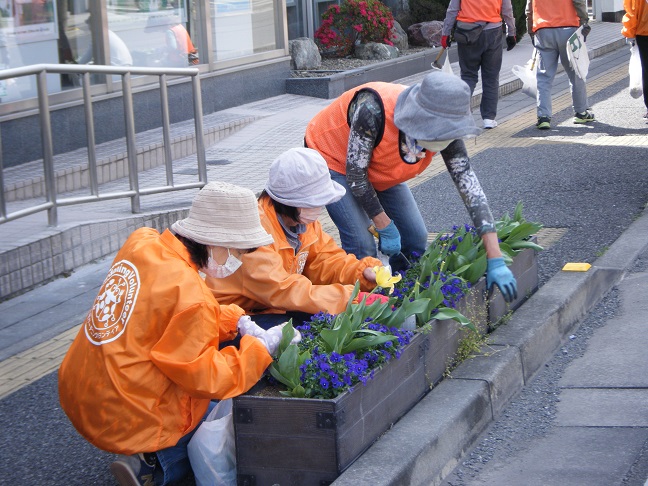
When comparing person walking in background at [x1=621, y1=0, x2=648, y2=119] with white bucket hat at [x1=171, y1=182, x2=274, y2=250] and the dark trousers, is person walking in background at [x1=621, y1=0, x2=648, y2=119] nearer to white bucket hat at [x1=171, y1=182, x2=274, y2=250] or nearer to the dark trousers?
the dark trousers

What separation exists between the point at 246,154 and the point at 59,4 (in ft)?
7.06

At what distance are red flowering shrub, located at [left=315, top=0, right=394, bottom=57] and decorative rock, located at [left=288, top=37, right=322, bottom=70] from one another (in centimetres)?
101

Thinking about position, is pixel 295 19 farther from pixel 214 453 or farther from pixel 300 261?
pixel 214 453

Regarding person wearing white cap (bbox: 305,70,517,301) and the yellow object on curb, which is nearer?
person wearing white cap (bbox: 305,70,517,301)

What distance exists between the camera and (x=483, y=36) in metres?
11.0

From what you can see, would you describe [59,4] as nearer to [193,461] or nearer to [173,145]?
[173,145]

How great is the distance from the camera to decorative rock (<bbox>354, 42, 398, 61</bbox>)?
14.5m

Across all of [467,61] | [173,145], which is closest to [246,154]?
[173,145]

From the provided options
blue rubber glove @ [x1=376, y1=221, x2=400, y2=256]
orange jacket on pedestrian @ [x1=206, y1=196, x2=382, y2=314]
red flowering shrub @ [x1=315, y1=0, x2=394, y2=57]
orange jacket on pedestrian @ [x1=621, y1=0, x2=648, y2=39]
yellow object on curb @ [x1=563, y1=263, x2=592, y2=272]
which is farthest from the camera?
red flowering shrub @ [x1=315, y1=0, x2=394, y2=57]

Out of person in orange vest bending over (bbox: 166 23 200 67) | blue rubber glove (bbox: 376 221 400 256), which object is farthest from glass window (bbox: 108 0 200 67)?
blue rubber glove (bbox: 376 221 400 256)

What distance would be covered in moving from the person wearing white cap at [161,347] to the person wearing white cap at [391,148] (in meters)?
0.96

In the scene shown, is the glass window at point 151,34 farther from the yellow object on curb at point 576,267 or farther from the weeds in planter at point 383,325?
the weeds in planter at point 383,325

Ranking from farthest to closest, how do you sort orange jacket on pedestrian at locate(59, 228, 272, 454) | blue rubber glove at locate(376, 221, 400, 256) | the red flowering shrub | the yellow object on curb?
the red flowering shrub < the yellow object on curb < blue rubber glove at locate(376, 221, 400, 256) < orange jacket on pedestrian at locate(59, 228, 272, 454)

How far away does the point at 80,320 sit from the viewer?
559cm
